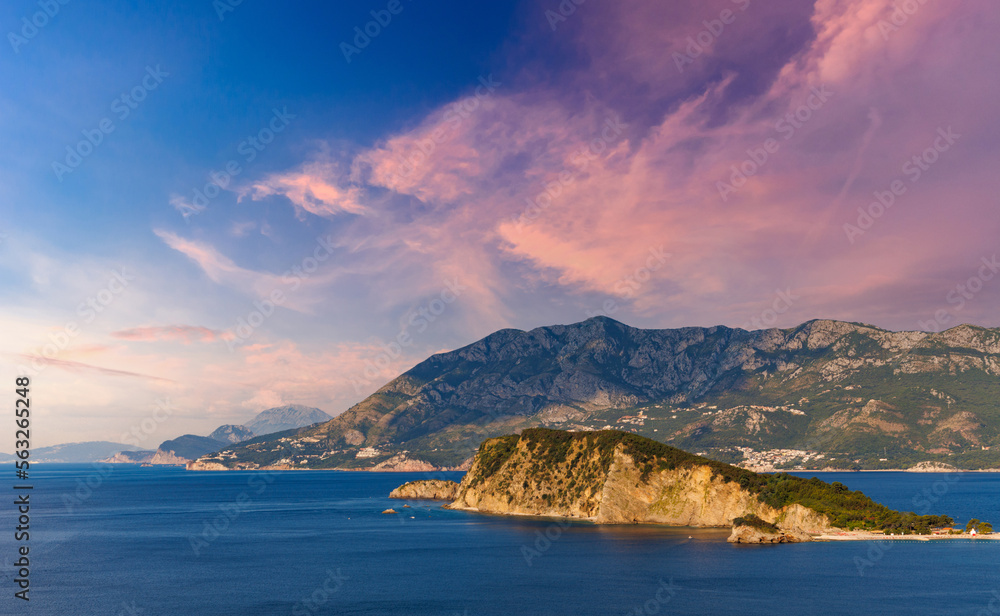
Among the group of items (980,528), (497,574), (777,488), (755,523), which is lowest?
(980,528)

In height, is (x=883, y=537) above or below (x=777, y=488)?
below

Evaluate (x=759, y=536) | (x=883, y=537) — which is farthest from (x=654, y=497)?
(x=883, y=537)

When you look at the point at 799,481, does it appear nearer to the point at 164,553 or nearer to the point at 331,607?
the point at 331,607

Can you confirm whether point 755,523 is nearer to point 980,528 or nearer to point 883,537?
point 883,537

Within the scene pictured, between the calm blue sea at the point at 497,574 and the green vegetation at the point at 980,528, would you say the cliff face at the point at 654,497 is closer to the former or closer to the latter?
the calm blue sea at the point at 497,574

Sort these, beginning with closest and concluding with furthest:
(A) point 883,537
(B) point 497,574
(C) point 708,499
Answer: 1. (B) point 497,574
2. (A) point 883,537
3. (C) point 708,499

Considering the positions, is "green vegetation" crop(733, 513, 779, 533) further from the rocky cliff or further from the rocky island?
the rocky cliff

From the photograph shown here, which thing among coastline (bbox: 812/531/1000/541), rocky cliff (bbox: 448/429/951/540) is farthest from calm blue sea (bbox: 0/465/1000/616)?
rocky cliff (bbox: 448/429/951/540)

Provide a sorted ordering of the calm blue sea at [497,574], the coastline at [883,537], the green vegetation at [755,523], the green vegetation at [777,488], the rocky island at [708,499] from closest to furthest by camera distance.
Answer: the calm blue sea at [497,574], the green vegetation at [755,523], the coastline at [883,537], the rocky island at [708,499], the green vegetation at [777,488]

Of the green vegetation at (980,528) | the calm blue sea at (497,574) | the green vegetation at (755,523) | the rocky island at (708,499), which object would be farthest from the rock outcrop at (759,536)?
the green vegetation at (980,528)

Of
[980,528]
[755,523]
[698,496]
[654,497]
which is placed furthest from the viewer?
[654,497]

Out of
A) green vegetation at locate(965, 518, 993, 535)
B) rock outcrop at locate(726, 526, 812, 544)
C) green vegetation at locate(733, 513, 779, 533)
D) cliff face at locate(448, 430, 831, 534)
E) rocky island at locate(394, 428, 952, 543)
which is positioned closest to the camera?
rock outcrop at locate(726, 526, 812, 544)

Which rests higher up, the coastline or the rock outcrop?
the rock outcrop

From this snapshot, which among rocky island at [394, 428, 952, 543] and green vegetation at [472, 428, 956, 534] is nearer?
rocky island at [394, 428, 952, 543]
